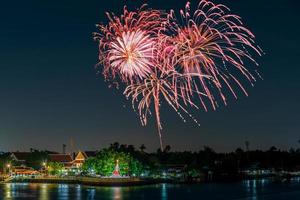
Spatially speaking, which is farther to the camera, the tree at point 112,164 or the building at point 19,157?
the building at point 19,157

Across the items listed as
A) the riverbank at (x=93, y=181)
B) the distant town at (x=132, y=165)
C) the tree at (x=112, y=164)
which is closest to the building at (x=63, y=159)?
the distant town at (x=132, y=165)

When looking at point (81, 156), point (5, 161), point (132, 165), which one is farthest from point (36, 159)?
point (132, 165)

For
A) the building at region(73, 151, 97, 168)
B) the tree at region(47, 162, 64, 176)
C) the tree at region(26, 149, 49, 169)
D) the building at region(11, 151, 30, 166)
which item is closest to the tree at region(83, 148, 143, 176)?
the tree at region(47, 162, 64, 176)

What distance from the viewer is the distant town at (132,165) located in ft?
267

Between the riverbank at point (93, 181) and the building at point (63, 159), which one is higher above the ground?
the building at point (63, 159)

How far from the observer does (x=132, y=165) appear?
83.2 metres

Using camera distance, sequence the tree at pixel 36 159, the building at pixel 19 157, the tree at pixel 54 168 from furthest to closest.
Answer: the tree at pixel 36 159
the building at pixel 19 157
the tree at pixel 54 168

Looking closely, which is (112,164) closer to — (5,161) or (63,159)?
(63,159)

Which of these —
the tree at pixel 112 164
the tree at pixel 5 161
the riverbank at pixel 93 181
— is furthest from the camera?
the tree at pixel 5 161

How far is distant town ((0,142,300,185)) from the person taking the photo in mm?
81250

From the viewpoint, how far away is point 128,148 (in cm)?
9875

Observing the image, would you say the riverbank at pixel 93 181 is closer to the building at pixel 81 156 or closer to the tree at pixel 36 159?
the tree at pixel 36 159

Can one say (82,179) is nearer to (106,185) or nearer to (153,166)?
(106,185)

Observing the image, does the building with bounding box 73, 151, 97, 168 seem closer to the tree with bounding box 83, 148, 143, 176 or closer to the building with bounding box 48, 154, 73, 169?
the building with bounding box 48, 154, 73, 169
